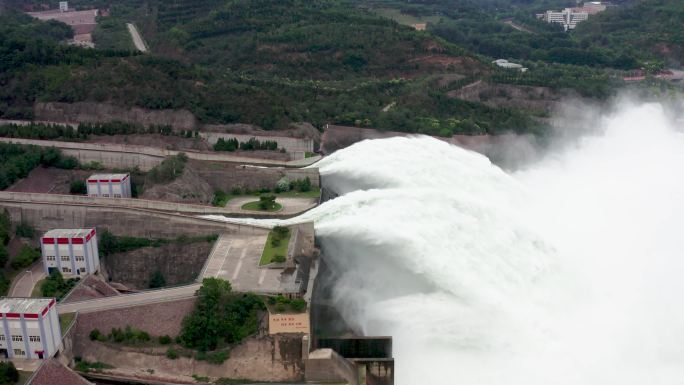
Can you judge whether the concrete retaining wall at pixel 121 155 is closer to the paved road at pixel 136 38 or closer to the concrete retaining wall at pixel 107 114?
the concrete retaining wall at pixel 107 114

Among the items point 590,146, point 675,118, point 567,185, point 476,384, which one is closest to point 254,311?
point 476,384

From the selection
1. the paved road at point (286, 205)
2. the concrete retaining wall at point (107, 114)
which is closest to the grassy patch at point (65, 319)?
the paved road at point (286, 205)

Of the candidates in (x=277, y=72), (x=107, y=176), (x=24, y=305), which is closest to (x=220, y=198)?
(x=107, y=176)

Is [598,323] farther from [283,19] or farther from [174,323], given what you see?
[283,19]

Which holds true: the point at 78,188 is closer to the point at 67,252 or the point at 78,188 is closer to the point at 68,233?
the point at 68,233

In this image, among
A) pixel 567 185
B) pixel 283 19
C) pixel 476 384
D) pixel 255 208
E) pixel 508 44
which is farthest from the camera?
pixel 508 44

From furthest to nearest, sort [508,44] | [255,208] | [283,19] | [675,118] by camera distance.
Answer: [508,44], [283,19], [675,118], [255,208]

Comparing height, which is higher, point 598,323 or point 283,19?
point 283,19

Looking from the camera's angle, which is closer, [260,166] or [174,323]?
[174,323]
